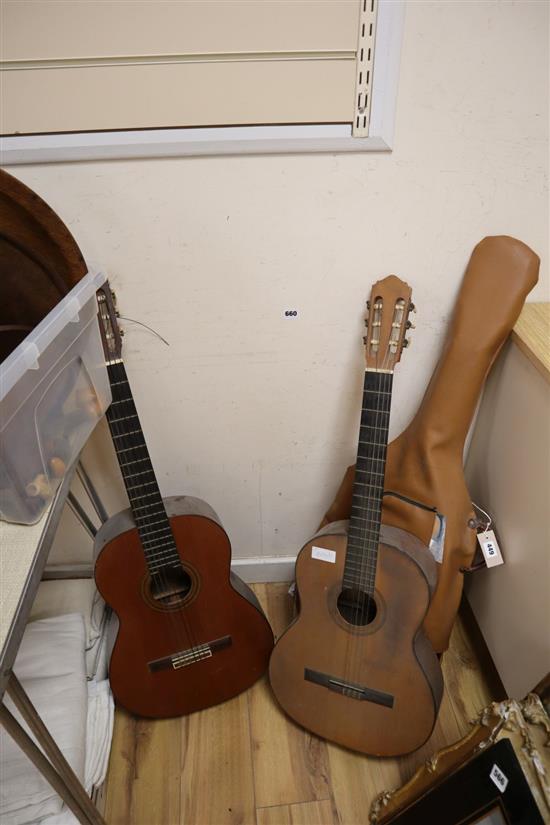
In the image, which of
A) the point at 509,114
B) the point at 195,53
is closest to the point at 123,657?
the point at 195,53

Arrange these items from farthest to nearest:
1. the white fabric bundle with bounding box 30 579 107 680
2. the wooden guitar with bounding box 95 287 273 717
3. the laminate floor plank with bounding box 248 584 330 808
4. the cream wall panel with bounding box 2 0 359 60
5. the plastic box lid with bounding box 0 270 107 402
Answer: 1. the white fabric bundle with bounding box 30 579 107 680
2. the laminate floor plank with bounding box 248 584 330 808
3. the wooden guitar with bounding box 95 287 273 717
4. the cream wall panel with bounding box 2 0 359 60
5. the plastic box lid with bounding box 0 270 107 402

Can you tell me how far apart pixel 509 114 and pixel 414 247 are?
10.0 inches

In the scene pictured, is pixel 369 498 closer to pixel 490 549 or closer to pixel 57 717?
pixel 490 549

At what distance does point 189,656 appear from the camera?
3.80ft

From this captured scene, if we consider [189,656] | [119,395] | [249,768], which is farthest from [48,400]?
[249,768]

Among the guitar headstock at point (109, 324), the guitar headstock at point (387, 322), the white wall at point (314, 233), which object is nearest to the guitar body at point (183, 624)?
the white wall at point (314, 233)

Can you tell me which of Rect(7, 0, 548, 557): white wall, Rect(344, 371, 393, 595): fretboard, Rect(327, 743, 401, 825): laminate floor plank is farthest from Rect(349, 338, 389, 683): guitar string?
Rect(327, 743, 401, 825): laminate floor plank

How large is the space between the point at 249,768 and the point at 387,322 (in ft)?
3.42

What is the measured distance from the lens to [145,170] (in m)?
0.86

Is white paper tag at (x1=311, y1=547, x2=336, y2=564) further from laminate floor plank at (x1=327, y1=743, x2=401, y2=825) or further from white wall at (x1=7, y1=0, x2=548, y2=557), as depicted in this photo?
laminate floor plank at (x1=327, y1=743, x2=401, y2=825)

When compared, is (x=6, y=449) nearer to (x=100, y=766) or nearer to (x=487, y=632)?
(x=100, y=766)

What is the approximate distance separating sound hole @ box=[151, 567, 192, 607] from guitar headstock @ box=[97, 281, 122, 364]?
478 mm

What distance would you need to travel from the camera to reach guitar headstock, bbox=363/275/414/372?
945mm

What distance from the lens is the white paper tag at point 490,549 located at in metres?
1.10
